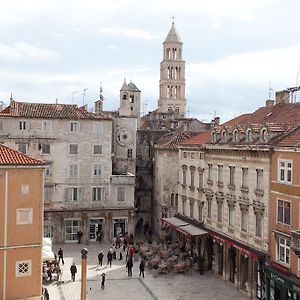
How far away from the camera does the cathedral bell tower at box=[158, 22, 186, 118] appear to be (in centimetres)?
10706

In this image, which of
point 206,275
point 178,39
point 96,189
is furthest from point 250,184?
point 178,39

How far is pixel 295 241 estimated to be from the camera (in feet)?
94.4

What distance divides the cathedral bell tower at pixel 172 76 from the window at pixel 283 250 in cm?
7507

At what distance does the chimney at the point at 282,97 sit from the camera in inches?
1706

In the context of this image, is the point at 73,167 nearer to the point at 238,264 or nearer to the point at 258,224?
the point at 238,264

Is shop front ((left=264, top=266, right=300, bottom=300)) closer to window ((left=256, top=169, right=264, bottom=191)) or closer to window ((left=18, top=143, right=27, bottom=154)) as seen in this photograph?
window ((left=256, top=169, right=264, bottom=191))

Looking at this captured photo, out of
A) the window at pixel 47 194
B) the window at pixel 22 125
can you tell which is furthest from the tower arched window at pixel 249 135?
the window at pixel 22 125

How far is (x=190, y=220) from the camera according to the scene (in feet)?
159

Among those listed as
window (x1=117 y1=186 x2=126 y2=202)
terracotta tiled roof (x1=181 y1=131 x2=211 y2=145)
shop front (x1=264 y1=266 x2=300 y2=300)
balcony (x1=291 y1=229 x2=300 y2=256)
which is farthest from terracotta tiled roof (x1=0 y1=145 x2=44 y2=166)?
window (x1=117 y1=186 x2=126 y2=202)

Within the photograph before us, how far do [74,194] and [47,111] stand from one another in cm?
923

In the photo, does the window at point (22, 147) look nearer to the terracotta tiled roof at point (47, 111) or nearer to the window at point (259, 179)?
the terracotta tiled roof at point (47, 111)

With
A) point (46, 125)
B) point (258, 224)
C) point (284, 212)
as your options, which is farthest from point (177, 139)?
point (284, 212)

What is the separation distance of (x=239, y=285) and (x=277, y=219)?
24.9 ft

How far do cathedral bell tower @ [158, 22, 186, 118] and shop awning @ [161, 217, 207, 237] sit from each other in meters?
58.2
